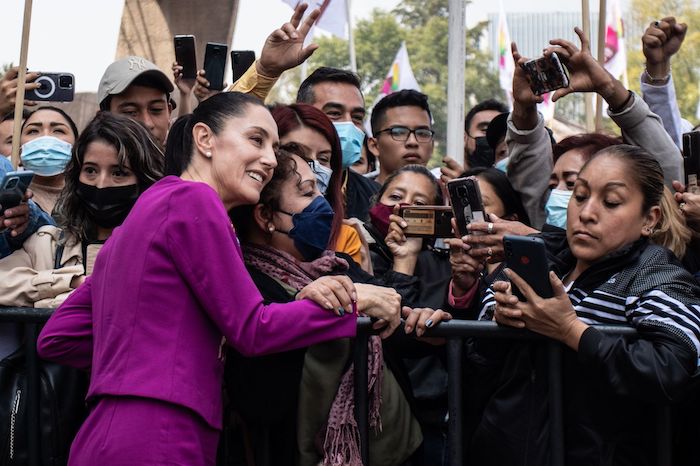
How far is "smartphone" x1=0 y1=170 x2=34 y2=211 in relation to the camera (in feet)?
12.5

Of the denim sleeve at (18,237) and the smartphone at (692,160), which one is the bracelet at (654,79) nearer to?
the smartphone at (692,160)

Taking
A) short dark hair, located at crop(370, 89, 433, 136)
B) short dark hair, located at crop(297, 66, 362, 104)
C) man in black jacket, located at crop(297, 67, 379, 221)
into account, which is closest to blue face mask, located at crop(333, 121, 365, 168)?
man in black jacket, located at crop(297, 67, 379, 221)

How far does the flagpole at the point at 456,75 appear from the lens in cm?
729

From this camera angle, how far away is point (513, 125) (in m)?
4.50

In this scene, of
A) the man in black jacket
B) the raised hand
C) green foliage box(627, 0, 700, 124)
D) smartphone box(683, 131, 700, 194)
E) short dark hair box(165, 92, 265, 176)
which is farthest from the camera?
green foliage box(627, 0, 700, 124)

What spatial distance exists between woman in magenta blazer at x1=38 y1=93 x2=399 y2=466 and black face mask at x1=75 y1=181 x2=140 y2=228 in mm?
1037

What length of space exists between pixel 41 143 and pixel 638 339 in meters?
3.11

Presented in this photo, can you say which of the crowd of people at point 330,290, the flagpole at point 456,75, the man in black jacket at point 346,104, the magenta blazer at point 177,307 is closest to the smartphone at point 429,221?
the crowd of people at point 330,290

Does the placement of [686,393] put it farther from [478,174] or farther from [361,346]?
[478,174]

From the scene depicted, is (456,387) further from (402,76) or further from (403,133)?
(402,76)

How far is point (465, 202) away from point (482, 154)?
299 cm

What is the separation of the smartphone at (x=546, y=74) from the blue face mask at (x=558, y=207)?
0.43m

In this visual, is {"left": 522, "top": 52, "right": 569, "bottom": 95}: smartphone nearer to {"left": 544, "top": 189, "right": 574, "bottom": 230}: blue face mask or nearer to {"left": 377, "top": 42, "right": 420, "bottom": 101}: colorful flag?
{"left": 544, "top": 189, "right": 574, "bottom": 230}: blue face mask

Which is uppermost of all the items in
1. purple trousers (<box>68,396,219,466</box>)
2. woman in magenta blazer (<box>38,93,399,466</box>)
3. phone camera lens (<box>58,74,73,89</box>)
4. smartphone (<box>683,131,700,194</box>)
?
phone camera lens (<box>58,74,73,89</box>)
